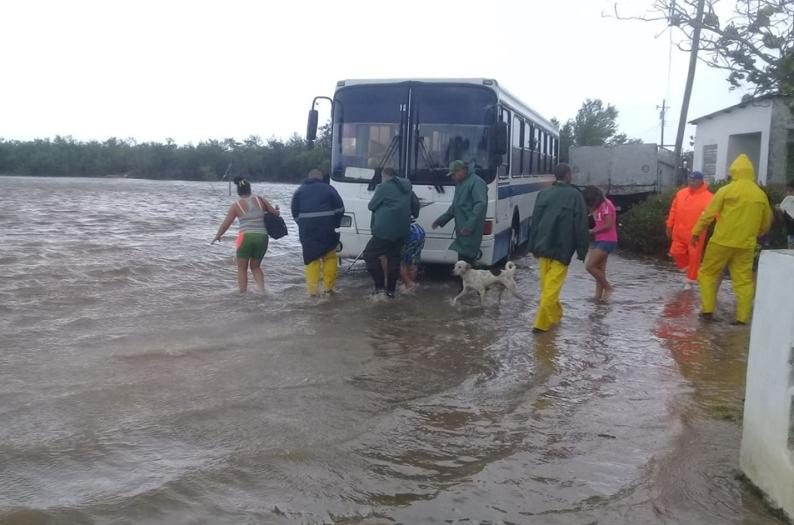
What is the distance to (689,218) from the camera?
11.1m

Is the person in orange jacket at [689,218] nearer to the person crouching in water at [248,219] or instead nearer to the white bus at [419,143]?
the white bus at [419,143]

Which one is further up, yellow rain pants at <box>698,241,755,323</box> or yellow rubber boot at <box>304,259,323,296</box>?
yellow rain pants at <box>698,241,755,323</box>

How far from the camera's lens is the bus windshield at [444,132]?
37.7 feet

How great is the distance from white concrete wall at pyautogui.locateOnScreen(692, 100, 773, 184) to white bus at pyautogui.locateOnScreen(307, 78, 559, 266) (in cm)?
1311

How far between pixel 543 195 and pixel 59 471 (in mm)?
5452

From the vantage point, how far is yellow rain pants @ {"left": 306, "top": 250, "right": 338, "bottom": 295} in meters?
10.9

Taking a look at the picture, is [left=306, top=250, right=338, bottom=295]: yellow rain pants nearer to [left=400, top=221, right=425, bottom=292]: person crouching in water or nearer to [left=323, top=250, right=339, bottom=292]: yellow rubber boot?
[left=323, top=250, right=339, bottom=292]: yellow rubber boot

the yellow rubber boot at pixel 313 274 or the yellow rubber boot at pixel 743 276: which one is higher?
the yellow rubber boot at pixel 743 276

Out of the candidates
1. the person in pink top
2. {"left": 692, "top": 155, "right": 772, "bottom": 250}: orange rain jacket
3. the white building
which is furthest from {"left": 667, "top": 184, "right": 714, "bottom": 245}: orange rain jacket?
the white building

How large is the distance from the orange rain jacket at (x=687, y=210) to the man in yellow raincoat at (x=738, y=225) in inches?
86.7

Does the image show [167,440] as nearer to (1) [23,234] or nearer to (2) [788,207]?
(2) [788,207]

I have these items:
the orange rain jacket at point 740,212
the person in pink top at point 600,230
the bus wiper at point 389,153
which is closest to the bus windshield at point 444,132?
the bus wiper at point 389,153

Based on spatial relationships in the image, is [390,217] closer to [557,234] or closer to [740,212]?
[557,234]

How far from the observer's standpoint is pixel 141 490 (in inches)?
175
